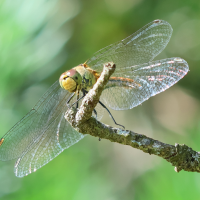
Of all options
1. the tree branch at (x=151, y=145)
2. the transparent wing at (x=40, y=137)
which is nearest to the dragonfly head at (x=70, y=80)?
the transparent wing at (x=40, y=137)

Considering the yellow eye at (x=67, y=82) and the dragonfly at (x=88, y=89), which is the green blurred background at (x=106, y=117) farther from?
the yellow eye at (x=67, y=82)

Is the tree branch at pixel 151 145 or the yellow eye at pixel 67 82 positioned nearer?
the tree branch at pixel 151 145

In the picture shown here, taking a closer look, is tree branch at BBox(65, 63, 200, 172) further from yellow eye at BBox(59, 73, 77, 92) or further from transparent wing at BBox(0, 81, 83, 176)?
transparent wing at BBox(0, 81, 83, 176)

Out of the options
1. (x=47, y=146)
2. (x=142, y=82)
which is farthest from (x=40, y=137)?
(x=142, y=82)

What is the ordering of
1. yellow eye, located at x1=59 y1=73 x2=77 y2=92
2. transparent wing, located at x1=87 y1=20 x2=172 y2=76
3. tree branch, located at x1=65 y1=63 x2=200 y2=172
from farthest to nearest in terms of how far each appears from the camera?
transparent wing, located at x1=87 y1=20 x2=172 y2=76 → yellow eye, located at x1=59 y1=73 x2=77 y2=92 → tree branch, located at x1=65 y1=63 x2=200 y2=172

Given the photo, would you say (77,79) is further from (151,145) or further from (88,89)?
(151,145)

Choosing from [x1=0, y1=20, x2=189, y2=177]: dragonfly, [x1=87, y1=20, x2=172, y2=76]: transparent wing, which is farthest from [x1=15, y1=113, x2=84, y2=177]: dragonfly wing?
[x1=87, y1=20, x2=172, y2=76]: transparent wing

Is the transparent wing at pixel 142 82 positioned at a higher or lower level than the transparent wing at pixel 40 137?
lower
